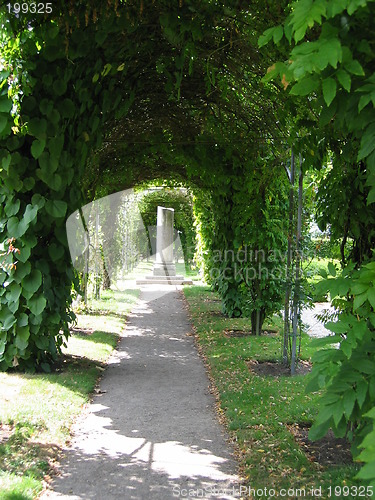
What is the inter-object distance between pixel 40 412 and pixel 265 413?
2.05 meters

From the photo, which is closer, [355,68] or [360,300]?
[355,68]

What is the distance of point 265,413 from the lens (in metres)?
4.79

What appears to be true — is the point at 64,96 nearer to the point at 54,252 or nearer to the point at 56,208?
the point at 56,208

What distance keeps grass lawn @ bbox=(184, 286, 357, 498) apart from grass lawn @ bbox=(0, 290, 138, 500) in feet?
4.66

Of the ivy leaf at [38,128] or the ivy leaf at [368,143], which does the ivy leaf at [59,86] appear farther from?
the ivy leaf at [368,143]

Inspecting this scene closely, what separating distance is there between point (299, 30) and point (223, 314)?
1046 centimetres

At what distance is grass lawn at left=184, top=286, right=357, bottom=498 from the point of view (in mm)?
3400

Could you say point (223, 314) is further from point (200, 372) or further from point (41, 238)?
point (41, 238)

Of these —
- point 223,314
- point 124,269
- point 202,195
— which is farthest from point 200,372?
point 124,269

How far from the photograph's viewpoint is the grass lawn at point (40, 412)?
336 cm

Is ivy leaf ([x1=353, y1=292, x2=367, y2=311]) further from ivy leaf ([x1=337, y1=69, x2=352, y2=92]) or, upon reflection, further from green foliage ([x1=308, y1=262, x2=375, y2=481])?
Answer: ivy leaf ([x1=337, y1=69, x2=352, y2=92])

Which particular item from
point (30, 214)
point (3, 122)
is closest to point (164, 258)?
point (30, 214)

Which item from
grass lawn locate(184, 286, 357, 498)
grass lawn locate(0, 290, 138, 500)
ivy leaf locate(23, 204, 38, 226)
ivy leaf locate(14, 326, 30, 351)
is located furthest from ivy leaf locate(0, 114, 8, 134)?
grass lawn locate(184, 286, 357, 498)

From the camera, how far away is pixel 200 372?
6809mm
